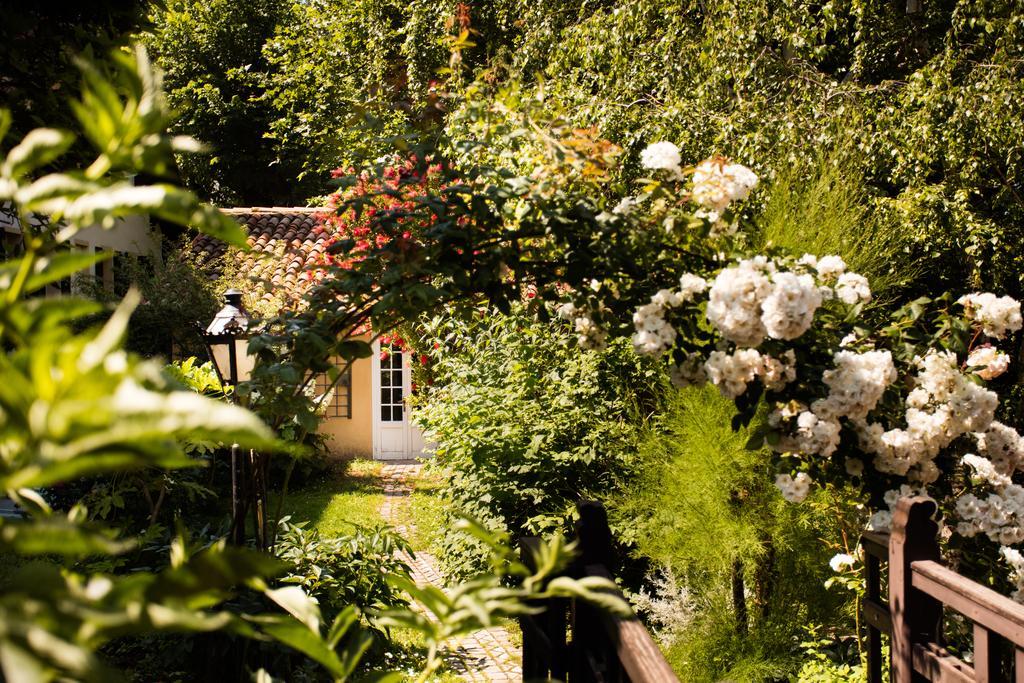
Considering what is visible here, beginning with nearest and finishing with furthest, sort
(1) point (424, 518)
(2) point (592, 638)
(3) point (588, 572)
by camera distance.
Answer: (3) point (588, 572)
(2) point (592, 638)
(1) point (424, 518)

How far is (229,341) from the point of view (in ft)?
12.4

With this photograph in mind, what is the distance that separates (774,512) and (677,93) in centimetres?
403

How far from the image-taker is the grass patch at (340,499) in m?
8.65

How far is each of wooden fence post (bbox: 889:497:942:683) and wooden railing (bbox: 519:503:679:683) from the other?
989 mm

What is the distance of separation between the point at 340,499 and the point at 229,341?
654cm

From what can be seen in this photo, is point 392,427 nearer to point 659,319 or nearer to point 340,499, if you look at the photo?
point 340,499

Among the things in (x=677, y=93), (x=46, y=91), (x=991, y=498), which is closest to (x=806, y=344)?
(x=991, y=498)

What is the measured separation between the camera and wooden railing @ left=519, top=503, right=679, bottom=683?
1472 millimetres

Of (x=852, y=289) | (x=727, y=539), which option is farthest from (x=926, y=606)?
(x=727, y=539)

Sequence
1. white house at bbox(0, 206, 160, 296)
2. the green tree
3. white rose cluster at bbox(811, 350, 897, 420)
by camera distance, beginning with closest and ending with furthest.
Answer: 1. white rose cluster at bbox(811, 350, 897, 420)
2. white house at bbox(0, 206, 160, 296)
3. the green tree

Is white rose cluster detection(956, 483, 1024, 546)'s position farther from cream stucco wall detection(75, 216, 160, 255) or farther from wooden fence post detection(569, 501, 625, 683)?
cream stucco wall detection(75, 216, 160, 255)

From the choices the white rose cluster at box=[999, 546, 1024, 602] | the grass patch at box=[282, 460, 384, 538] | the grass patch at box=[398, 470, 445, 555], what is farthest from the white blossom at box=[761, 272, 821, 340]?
the grass patch at box=[282, 460, 384, 538]

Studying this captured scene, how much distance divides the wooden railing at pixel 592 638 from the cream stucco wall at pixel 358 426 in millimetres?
11321

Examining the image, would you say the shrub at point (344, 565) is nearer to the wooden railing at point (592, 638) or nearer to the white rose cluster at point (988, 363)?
the wooden railing at point (592, 638)
